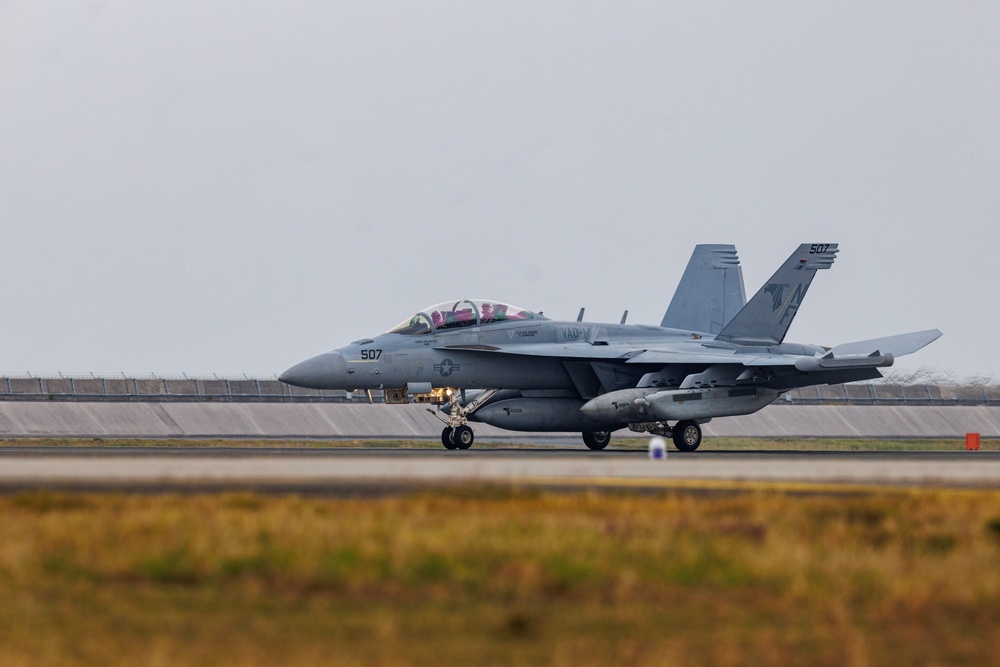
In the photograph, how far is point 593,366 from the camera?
31.5 metres

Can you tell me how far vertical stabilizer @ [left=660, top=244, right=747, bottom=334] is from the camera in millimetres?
37094

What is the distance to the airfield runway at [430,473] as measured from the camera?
50.7ft

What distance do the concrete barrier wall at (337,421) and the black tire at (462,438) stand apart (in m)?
13.8

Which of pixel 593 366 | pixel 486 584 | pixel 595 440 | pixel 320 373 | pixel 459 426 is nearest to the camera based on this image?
pixel 486 584

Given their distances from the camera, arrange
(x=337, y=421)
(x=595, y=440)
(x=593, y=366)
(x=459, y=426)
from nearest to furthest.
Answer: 1. (x=459, y=426)
2. (x=593, y=366)
3. (x=595, y=440)
4. (x=337, y=421)

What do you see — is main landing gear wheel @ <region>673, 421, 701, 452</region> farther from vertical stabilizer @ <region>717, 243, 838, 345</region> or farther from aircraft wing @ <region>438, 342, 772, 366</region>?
vertical stabilizer @ <region>717, 243, 838, 345</region>

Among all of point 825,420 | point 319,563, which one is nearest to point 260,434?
point 825,420

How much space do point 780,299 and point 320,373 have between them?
11.7 meters

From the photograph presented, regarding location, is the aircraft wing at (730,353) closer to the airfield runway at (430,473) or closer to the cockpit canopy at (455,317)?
the cockpit canopy at (455,317)

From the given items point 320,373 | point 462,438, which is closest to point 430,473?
point 320,373

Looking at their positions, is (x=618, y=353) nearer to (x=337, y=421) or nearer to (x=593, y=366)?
(x=593, y=366)

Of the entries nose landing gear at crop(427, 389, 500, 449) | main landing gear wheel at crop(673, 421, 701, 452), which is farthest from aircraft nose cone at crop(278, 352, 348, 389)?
main landing gear wheel at crop(673, 421, 701, 452)

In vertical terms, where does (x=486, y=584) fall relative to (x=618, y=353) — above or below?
below

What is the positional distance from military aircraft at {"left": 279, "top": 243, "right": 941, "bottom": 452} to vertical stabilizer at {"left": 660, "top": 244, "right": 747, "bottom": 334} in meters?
3.47
